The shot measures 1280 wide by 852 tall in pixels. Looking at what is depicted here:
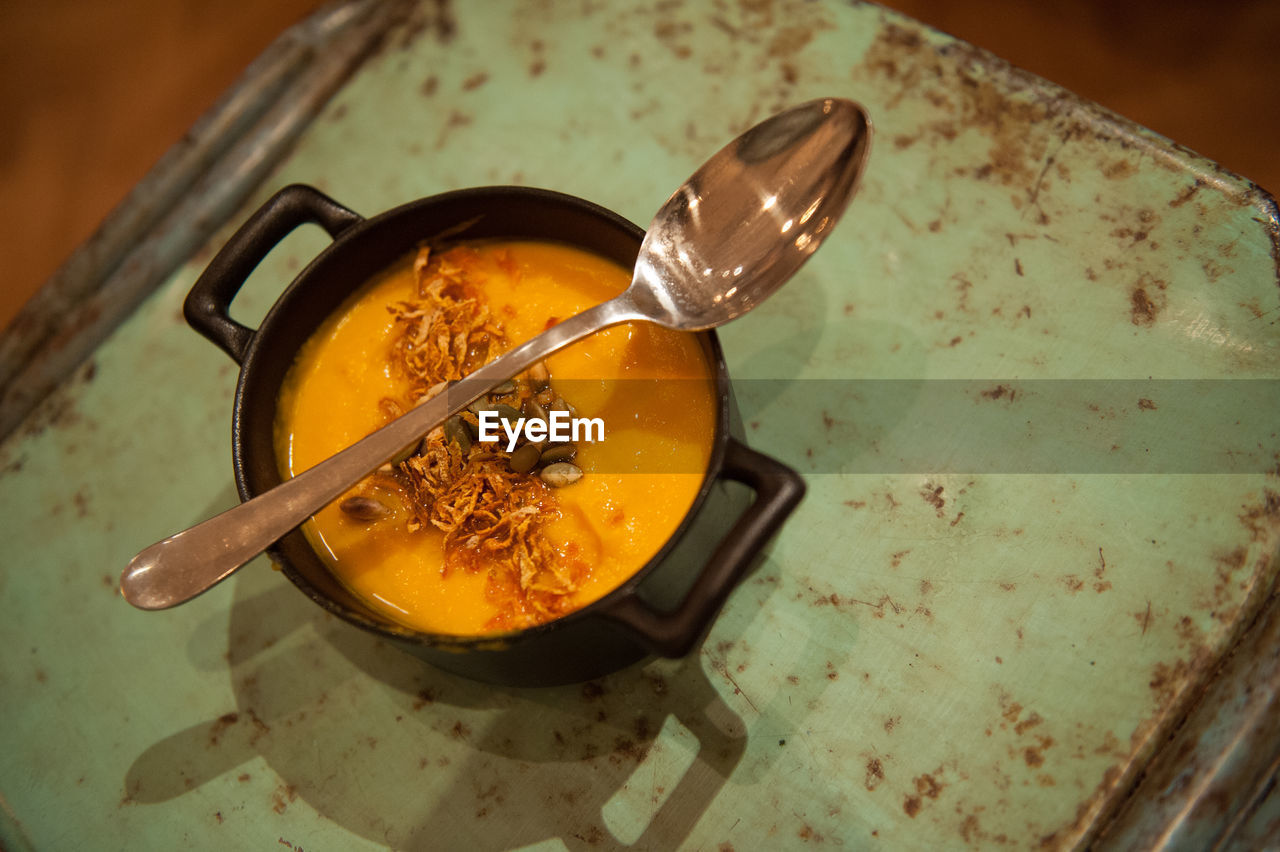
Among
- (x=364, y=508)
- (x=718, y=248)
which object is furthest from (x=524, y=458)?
(x=718, y=248)

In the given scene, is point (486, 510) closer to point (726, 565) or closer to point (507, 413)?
point (507, 413)

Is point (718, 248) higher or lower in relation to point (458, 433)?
higher

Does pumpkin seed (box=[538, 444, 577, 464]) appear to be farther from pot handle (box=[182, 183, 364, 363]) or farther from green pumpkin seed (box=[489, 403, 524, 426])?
pot handle (box=[182, 183, 364, 363])

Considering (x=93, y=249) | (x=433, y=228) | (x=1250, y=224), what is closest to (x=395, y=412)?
(x=433, y=228)

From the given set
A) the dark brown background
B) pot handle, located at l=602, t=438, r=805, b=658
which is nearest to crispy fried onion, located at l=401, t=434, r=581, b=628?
pot handle, located at l=602, t=438, r=805, b=658

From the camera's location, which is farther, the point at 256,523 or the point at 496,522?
the point at 496,522

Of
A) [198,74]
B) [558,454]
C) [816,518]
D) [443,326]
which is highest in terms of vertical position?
[198,74]
